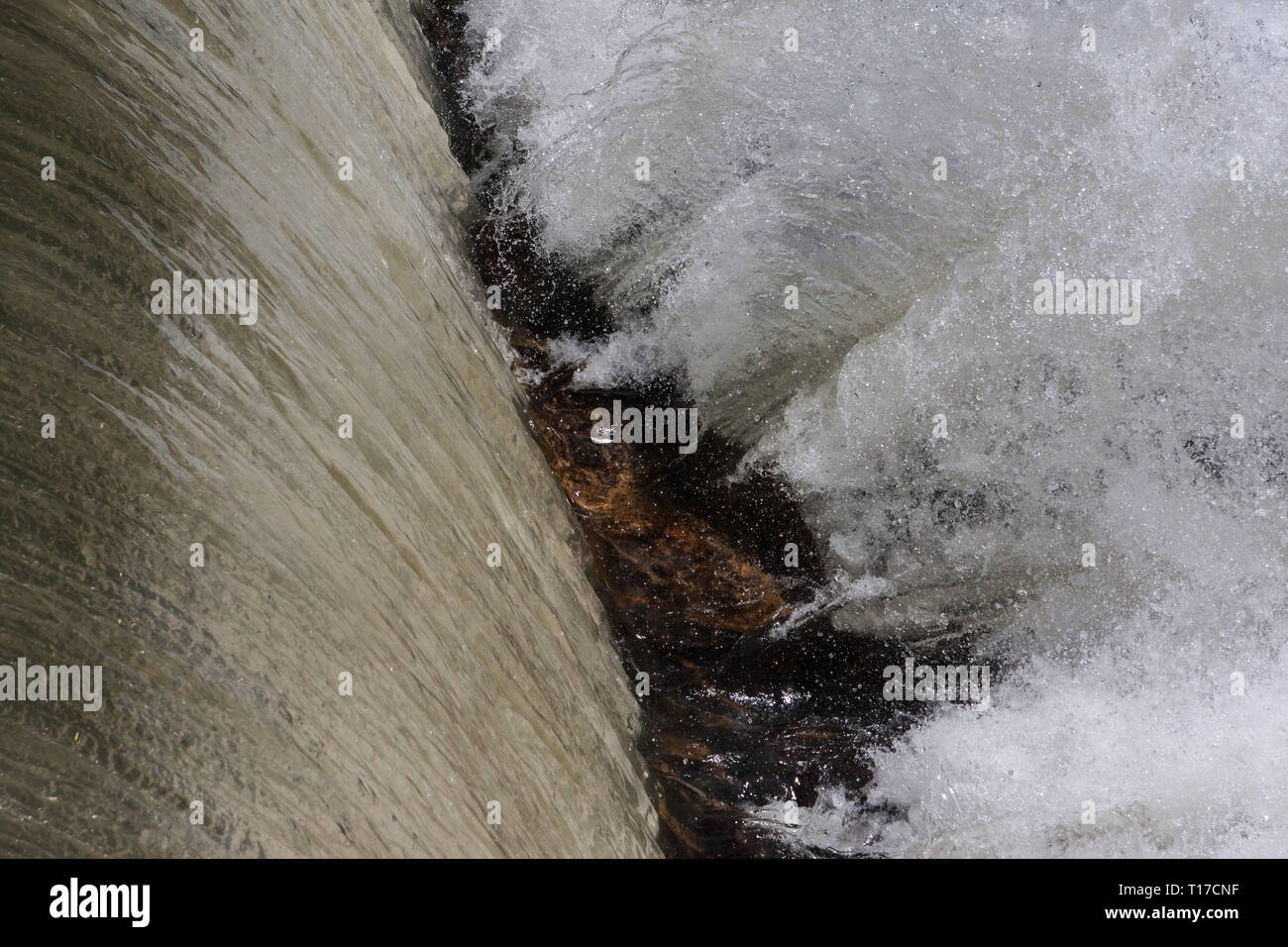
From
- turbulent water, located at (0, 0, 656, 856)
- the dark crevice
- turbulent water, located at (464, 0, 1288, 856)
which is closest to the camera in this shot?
turbulent water, located at (0, 0, 656, 856)

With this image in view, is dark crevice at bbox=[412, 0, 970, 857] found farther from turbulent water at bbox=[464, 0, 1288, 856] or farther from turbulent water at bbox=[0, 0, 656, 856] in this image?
turbulent water at bbox=[0, 0, 656, 856]

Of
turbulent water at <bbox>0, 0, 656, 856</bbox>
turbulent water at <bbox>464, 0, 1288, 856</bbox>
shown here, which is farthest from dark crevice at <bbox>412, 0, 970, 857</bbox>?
turbulent water at <bbox>0, 0, 656, 856</bbox>

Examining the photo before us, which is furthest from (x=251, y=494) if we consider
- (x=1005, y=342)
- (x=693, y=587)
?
(x=1005, y=342)

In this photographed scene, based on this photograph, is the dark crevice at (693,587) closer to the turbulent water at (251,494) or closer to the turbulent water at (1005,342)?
the turbulent water at (1005,342)

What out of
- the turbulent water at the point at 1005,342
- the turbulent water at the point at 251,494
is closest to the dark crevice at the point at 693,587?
the turbulent water at the point at 1005,342

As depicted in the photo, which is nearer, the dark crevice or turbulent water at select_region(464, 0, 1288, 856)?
turbulent water at select_region(464, 0, 1288, 856)

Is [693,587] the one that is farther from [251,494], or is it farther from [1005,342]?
[251,494]
